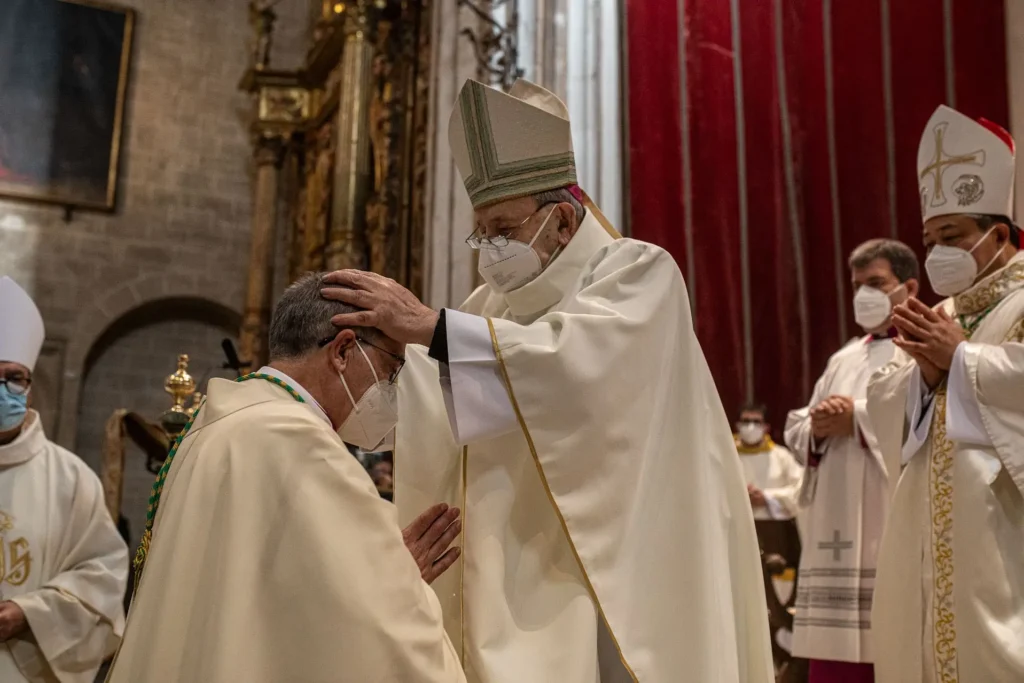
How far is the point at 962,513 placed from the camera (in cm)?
324

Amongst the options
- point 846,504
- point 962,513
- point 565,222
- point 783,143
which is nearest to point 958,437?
point 962,513

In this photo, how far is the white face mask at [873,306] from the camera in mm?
4406

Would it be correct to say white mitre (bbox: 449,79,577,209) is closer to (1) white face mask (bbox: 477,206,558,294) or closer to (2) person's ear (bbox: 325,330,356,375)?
(1) white face mask (bbox: 477,206,558,294)

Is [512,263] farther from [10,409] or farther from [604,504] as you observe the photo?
[10,409]

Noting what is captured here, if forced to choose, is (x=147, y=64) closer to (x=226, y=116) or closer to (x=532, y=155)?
(x=226, y=116)

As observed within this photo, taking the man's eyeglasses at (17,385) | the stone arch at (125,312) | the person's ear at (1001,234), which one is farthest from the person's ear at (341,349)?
the stone arch at (125,312)

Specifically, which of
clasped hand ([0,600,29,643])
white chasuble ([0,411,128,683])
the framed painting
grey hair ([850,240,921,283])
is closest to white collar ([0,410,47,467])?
white chasuble ([0,411,128,683])

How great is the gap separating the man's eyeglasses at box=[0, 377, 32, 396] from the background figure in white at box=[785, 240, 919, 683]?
3.10 metres

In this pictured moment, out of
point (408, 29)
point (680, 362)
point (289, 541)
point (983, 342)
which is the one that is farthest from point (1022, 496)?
point (408, 29)

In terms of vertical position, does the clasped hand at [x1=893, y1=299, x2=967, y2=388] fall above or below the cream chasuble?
above

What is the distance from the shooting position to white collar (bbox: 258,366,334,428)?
2.23 meters

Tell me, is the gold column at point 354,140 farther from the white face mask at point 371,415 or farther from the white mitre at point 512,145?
the white face mask at point 371,415

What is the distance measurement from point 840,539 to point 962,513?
94 centimetres

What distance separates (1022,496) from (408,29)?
6.75m
